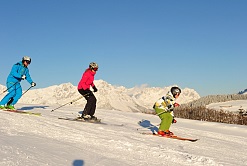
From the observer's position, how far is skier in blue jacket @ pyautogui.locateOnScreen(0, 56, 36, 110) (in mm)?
12195

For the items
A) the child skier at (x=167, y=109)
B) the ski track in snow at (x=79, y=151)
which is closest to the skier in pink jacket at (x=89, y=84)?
the child skier at (x=167, y=109)

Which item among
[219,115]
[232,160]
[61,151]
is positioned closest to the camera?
[61,151]

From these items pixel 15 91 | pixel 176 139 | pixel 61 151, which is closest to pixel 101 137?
pixel 61 151

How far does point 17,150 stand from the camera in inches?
190

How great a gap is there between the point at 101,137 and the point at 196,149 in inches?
88.0

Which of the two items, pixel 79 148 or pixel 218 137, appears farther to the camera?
pixel 218 137

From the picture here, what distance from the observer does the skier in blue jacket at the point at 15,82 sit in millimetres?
12195

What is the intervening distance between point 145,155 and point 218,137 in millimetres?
5743

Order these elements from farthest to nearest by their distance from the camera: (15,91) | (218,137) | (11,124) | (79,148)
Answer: (15,91)
(218,137)
(11,124)
(79,148)

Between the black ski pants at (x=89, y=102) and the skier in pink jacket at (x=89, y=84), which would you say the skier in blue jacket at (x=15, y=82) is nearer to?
the skier in pink jacket at (x=89, y=84)

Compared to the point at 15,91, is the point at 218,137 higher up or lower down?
lower down

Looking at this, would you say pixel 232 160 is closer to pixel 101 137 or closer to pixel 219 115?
pixel 101 137

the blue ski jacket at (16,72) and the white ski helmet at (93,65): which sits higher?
the white ski helmet at (93,65)

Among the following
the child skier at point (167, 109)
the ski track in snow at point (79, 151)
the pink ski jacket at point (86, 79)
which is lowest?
the ski track in snow at point (79, 151)
